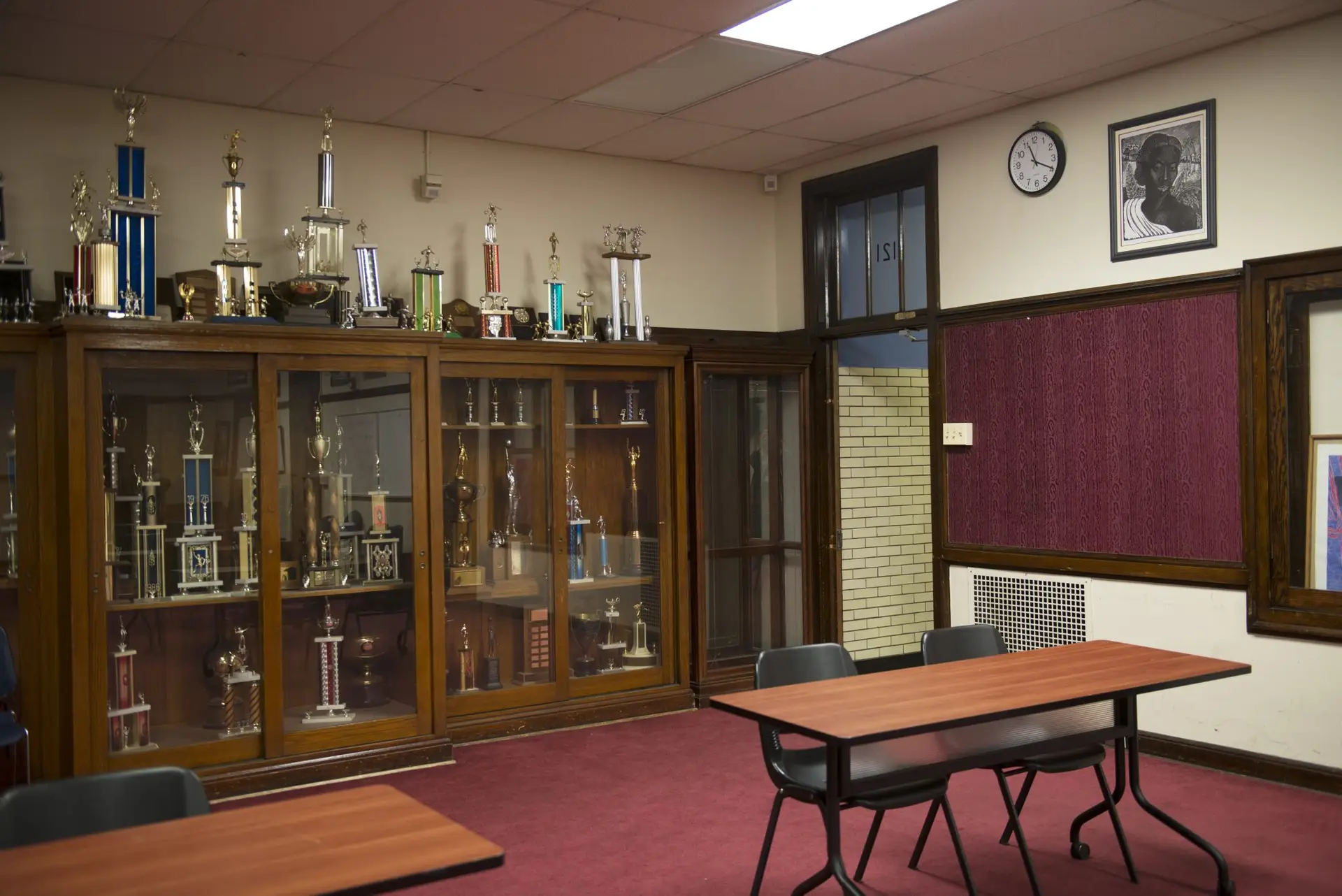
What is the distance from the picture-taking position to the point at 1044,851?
432cm

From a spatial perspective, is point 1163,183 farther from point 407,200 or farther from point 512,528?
point 407,200

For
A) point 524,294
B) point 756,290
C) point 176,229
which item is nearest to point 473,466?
point 524,294

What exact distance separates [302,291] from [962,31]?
318cm

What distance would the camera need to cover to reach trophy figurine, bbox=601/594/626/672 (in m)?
6.67

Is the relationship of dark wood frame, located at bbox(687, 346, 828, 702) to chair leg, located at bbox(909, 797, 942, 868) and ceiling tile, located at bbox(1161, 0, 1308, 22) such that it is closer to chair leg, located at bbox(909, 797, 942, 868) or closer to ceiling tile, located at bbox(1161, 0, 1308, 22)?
chair leg, located at bbox(909, 797, 942, 868)

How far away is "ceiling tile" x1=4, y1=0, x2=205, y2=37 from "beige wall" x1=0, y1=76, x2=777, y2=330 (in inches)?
35.1

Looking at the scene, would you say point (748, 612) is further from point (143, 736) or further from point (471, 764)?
point (143, 736)

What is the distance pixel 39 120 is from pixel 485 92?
203 centimetres

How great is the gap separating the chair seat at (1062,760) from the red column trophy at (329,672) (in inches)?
125

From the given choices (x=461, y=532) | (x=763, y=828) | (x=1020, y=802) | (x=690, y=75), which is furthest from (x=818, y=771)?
(x=690, y=75)

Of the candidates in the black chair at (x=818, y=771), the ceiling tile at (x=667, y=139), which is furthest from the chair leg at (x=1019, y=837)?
the ceiling tile at (x=667, y=139)

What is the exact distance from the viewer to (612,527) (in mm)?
6719

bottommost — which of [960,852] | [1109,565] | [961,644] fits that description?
[960,852]

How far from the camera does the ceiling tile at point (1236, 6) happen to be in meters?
4.75
